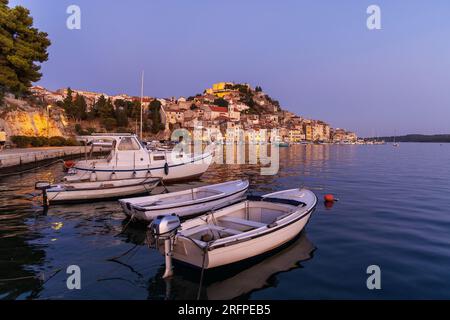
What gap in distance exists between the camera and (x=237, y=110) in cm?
16788

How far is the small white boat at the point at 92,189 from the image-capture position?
15.1 m

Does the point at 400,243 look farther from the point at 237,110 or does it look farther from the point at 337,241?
the point at 237,110

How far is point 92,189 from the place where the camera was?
1608 cm

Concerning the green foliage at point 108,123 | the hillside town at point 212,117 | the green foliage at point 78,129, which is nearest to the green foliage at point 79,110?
the green foliage at point 108,123

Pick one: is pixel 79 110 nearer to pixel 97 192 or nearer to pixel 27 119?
pixel 27 119

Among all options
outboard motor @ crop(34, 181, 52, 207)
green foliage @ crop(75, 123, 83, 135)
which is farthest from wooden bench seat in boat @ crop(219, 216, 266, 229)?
green foliage @ crop(75, 123, 83, 135)

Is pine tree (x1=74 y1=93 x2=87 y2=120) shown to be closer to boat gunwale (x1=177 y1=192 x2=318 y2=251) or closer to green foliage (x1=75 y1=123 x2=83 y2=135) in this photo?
green foliage (x1=75 y1=123 x2=83 y2=135)

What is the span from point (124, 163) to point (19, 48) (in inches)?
1191

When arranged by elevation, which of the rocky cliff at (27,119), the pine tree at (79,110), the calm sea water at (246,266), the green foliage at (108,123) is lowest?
the calm sea water at (246,266)

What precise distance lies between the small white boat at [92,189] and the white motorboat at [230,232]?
7863 millimetres

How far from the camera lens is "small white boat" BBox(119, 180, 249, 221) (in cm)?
1164

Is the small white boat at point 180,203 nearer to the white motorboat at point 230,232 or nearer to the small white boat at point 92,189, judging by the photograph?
the white motorboat at point 230,232

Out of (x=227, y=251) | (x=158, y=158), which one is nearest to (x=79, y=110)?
(x=158, y=158)
